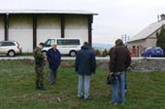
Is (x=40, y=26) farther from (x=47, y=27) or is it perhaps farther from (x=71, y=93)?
(x=71, y=93)

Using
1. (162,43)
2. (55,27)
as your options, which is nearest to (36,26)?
(55,27)

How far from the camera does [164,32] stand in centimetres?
4916

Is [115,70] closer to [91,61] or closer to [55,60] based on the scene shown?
[91,61]

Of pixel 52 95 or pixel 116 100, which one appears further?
pixel 52 95

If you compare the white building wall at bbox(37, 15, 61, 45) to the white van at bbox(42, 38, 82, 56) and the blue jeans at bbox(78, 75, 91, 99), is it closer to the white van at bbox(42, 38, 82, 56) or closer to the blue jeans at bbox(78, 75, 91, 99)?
the white van at bbox(42, 38, 82, 56)

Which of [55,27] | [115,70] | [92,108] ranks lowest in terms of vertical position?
[92,108]

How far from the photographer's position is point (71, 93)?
35.9 feet

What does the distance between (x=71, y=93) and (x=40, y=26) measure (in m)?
30.8

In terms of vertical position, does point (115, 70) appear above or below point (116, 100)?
above

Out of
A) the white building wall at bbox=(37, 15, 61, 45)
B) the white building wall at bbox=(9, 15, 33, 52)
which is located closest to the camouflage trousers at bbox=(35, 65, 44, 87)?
the white building wall at bbox=(37, 15, 61, 45)

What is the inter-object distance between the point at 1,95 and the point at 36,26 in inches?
1216

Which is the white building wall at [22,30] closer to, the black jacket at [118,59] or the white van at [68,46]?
the white van at [68,46]

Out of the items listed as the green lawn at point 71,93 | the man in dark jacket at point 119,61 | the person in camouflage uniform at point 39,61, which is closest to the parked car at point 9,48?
the green lawn at point 71,93

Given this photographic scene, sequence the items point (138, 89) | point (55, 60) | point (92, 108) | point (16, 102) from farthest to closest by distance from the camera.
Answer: point (55, 60)
point (138, 89)
point (16, 102)
point (92, 108)
